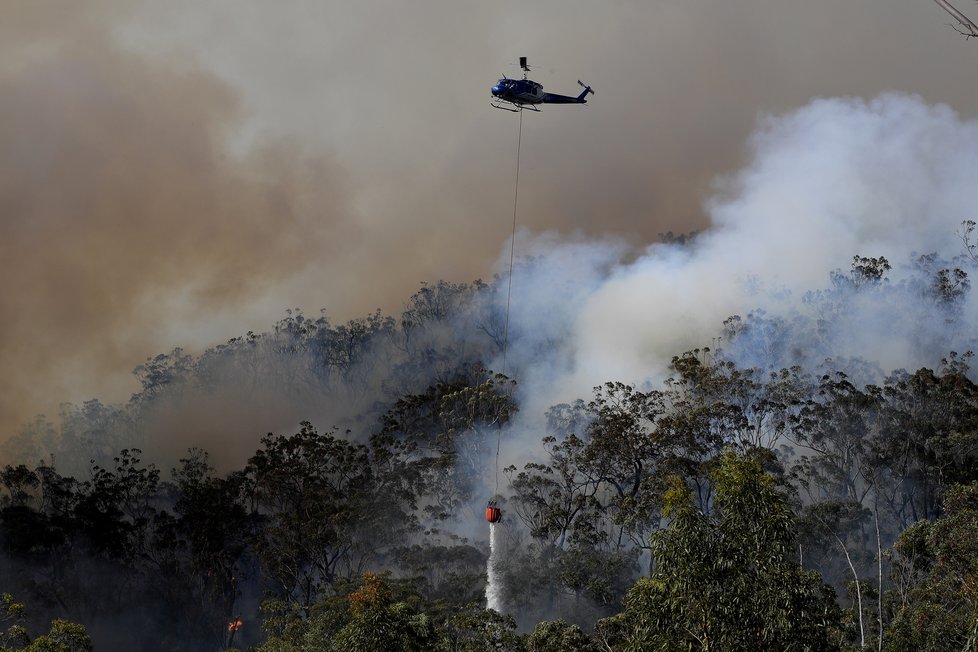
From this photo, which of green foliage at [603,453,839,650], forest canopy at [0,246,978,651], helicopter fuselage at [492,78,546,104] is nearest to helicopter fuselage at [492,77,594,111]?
helicopter fuselage at [492,78,546,104]

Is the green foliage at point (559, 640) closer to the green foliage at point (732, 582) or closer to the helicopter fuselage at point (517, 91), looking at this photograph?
the green foliage at point (732, 582)

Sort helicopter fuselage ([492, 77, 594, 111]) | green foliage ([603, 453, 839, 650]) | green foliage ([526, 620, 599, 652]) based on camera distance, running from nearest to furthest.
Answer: green foliage ([603, 453, 839, 650]) < green foliage ([526, 620, 599, 652]) < helicopter fuselage ([492, 77, 594, 111])

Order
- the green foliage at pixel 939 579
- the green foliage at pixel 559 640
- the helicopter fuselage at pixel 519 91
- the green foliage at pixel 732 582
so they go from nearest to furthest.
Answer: the green foliage at pixel 732 582 → the green foliage at pixel 939 579 → the green foliage at pixel 559 640 → the helicopter fuselage at pixel 519 91

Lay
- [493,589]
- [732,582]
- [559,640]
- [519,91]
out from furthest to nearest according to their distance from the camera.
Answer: [493,589]
[519,91]
[559,640]
[732,582]

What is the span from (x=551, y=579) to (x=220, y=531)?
25078 mm

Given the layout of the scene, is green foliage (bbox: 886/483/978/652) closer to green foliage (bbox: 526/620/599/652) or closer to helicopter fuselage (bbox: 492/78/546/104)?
green foliage (bbox: 526/620/599/652)

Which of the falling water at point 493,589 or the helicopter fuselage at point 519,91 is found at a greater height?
the helicopter fuselage at point 519,91

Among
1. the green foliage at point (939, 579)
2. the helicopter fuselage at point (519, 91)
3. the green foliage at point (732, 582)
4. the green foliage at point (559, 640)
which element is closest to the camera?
the green foliage at point (732, 582)

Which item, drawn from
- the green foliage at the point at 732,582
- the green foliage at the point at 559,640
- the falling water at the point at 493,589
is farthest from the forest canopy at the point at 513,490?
the green foliage at the point at 732,582

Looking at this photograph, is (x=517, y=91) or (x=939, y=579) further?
(x=517, y=91)

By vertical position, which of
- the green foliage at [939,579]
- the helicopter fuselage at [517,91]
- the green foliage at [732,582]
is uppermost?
the helicopter fuselage at [517,91]

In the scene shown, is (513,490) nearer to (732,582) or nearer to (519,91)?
(519,91)

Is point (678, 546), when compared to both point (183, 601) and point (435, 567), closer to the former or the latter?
point (435, 567)

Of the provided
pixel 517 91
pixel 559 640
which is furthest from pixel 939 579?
pixel 517 91
